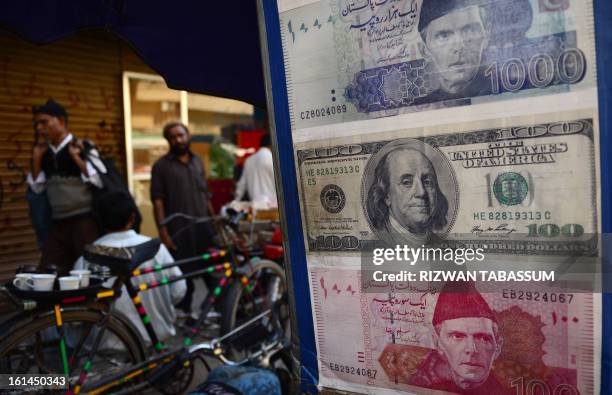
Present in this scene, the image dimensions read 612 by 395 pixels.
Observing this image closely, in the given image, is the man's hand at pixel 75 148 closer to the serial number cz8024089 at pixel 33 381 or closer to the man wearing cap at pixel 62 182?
the man wearing cap at pixel 62 182

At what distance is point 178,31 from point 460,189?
1.71 m

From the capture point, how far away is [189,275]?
3314 mm

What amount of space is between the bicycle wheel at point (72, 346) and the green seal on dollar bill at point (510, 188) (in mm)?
2328

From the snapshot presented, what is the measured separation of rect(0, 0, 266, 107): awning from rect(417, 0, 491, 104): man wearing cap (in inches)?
52.3

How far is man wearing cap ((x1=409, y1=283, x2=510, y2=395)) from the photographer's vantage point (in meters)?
1.25

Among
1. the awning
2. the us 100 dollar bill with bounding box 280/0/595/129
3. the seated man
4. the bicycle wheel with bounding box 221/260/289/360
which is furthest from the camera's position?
the seated man

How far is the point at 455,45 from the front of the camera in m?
1.21

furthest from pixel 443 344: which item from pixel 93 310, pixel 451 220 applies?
pixel 93 310

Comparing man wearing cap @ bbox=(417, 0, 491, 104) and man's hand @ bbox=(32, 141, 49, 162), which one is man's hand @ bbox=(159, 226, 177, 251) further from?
man wearing cap @ bbox=(417, 0, 491, 104)

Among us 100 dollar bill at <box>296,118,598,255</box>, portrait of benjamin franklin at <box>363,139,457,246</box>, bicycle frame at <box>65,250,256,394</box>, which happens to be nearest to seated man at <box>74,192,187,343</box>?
bicycle frame at <box>65,250,256,394</box>

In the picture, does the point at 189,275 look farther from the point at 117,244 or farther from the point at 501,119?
the point at 501,119

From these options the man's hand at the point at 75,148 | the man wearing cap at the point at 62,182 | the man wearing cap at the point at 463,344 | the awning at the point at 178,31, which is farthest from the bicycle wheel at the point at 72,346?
the man wearing cap at the point at 463,344

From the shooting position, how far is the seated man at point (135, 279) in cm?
336

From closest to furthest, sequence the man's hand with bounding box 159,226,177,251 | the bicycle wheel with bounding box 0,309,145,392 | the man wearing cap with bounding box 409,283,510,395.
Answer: the man wearing cap with bounding box 409,283,510,395 < the bicycle wheel with bounding box 0,309,145,392 < the man's hand with bounding box 159,226,177,251
